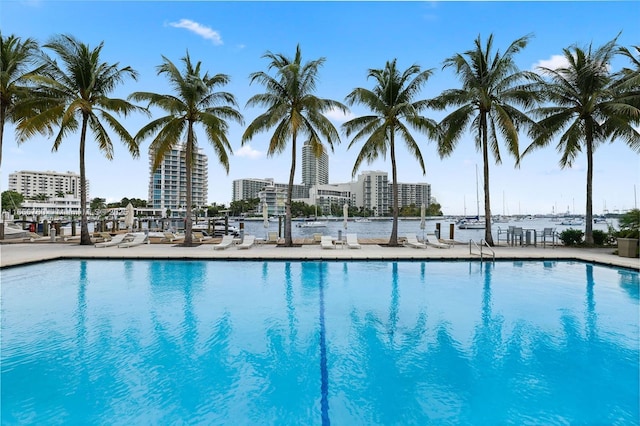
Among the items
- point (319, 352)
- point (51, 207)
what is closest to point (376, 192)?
point (51, 207)

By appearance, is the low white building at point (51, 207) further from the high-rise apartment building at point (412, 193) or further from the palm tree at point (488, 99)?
the high-rise apartment building at point (412, 193)

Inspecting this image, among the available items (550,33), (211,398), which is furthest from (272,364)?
(550,33)

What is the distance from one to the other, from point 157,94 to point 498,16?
16120 millimetres

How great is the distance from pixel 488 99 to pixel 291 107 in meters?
9.60

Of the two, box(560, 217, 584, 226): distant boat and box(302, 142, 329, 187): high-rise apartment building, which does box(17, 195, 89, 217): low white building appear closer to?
box(302, 142, 329, 187): high-rise apartment building

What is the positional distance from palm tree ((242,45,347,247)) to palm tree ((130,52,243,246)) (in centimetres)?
153

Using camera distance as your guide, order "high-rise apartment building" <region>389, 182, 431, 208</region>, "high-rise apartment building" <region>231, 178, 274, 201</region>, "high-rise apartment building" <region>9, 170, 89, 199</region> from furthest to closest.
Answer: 1. "high-rise apartment building" <region>231, 178, 274, 201</region>
2. "high-rise apartment building" <region>9, 170, 89, 199</region>
3. "high-rise apartment building" <region>389, 182, 431, 208</region>

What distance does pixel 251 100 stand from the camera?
1689cm

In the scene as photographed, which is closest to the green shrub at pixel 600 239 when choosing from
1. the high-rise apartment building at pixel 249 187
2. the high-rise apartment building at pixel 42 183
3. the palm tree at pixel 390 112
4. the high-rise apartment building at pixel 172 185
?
the palm tree at pixel 390 112

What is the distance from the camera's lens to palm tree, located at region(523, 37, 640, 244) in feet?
52.6

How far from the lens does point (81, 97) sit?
1698 cm

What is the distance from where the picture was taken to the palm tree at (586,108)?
52.6ft

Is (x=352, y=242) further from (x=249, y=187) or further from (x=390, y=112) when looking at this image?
(x=249, y=187)

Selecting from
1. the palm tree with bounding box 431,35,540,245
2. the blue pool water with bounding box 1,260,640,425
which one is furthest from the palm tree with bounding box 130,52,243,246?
the palm tree with bounding box 431,35,540,245
